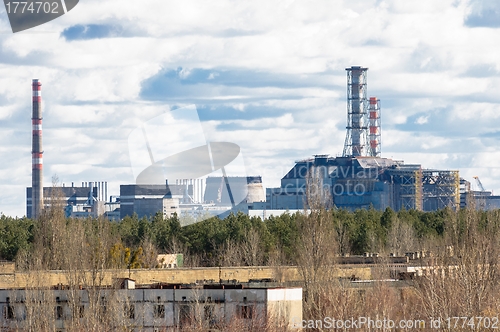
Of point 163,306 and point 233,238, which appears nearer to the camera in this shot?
point 163,306

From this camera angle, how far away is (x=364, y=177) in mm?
101562

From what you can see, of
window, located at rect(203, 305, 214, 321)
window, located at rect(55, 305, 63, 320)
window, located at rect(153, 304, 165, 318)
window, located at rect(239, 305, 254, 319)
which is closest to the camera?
window, located at rect(239, 305, 254, 319)

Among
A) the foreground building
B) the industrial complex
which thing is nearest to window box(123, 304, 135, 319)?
the foreground building

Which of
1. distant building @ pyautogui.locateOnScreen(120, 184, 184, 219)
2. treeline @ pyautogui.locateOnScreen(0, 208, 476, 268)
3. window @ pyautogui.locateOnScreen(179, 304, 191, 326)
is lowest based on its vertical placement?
window @ pyautogui.locateOnScreen(179, 304, 191, 326)

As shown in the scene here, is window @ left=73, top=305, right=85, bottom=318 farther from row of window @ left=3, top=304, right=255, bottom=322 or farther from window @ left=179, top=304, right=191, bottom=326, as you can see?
window @ left=179, top=304, right=191, bottom=326

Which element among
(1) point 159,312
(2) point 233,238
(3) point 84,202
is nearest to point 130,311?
(1) point 159,312

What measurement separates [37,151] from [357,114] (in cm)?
2846

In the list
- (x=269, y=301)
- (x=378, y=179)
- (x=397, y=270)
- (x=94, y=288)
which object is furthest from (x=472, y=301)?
(x=378, y=179)

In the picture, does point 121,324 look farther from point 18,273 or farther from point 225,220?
point 225,220

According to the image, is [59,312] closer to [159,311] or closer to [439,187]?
[159,311]

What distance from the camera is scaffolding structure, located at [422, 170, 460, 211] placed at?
320 feet

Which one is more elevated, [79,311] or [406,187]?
[406,187]

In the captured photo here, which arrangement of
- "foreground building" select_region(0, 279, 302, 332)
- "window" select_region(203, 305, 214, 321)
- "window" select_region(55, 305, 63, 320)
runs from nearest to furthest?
1. "foreground building" select_region(0, 279, 302, 332)
2. "window" select_region(203, 305, 214, 321)
3. "window" select_region(55, 305, 63, 320)

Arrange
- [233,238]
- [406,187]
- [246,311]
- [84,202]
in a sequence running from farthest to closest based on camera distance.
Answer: [84,202] → [406,187] → [233,238] → [246,311]
